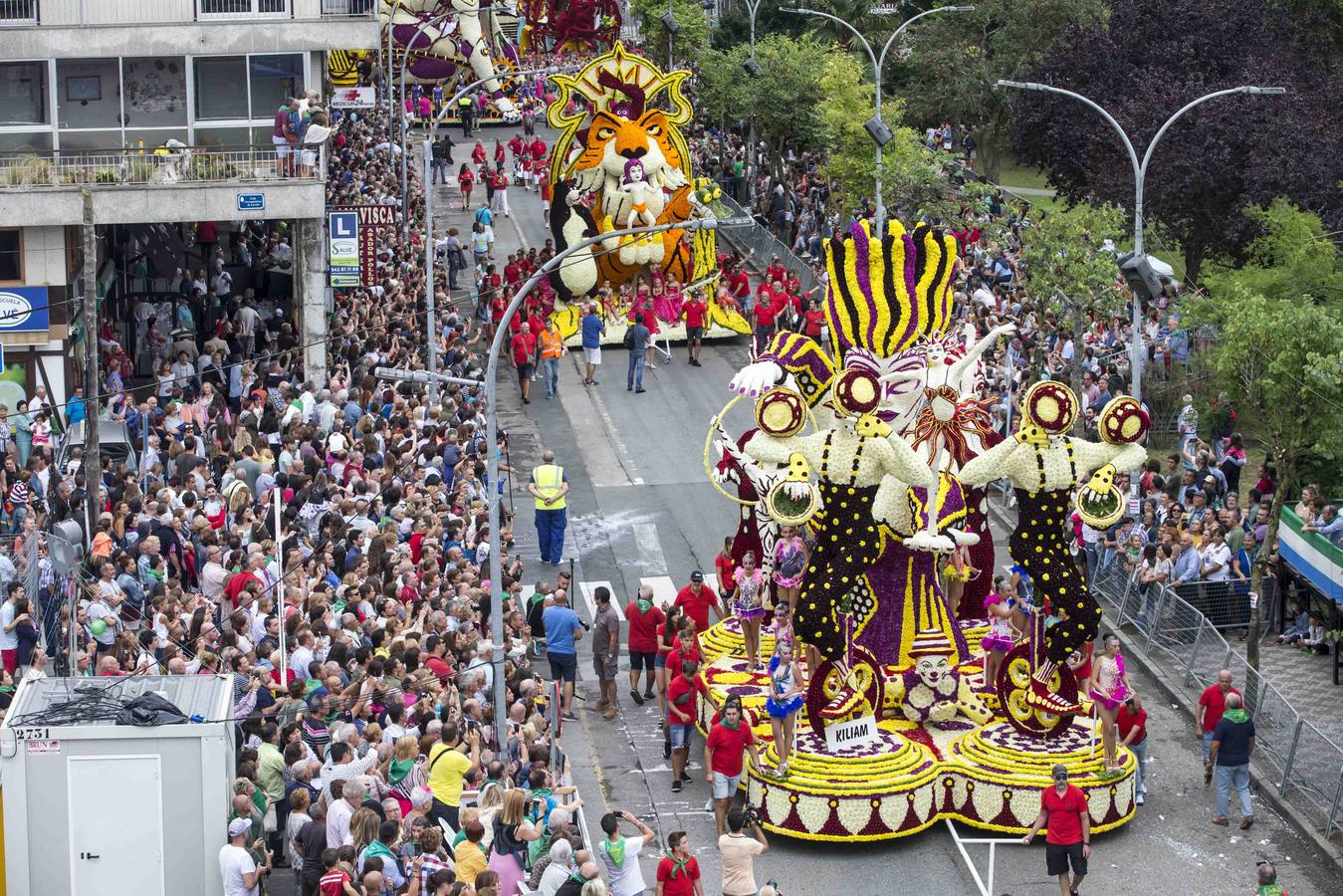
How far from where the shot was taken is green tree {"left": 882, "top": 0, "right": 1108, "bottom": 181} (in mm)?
64250

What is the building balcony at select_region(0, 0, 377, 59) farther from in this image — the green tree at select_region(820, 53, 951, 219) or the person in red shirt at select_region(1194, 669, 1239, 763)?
the person in red shirt at select_region(1194, 669, 1239, 763)

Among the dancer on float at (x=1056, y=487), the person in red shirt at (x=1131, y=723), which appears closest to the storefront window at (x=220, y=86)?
the dancer on float at (x=1056, y=487)

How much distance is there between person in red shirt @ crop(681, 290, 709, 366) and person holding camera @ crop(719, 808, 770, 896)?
914 inches

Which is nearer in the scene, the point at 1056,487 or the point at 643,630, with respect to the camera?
the point at 1056,487

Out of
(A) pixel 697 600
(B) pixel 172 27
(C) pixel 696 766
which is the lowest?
(C) pixel 696 766

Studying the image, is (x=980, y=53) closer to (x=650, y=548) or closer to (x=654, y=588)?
(x=650, y=548)

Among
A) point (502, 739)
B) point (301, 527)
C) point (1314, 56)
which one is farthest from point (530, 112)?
point (502, 739)

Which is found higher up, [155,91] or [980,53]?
[980,53]

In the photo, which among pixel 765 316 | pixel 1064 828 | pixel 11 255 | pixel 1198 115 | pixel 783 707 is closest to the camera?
pixel 1064 828

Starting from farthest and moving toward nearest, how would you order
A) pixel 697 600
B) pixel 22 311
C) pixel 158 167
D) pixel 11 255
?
1. pixel 158 167
2. pixel 11 255
3. pixel 22 311
4. pixel 697 600

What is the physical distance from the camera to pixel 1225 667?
2903cm

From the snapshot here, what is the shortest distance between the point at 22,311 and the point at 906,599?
18.1 m

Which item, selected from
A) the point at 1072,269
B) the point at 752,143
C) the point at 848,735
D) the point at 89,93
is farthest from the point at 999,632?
the point at 752,143

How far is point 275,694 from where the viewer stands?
2289 cm
